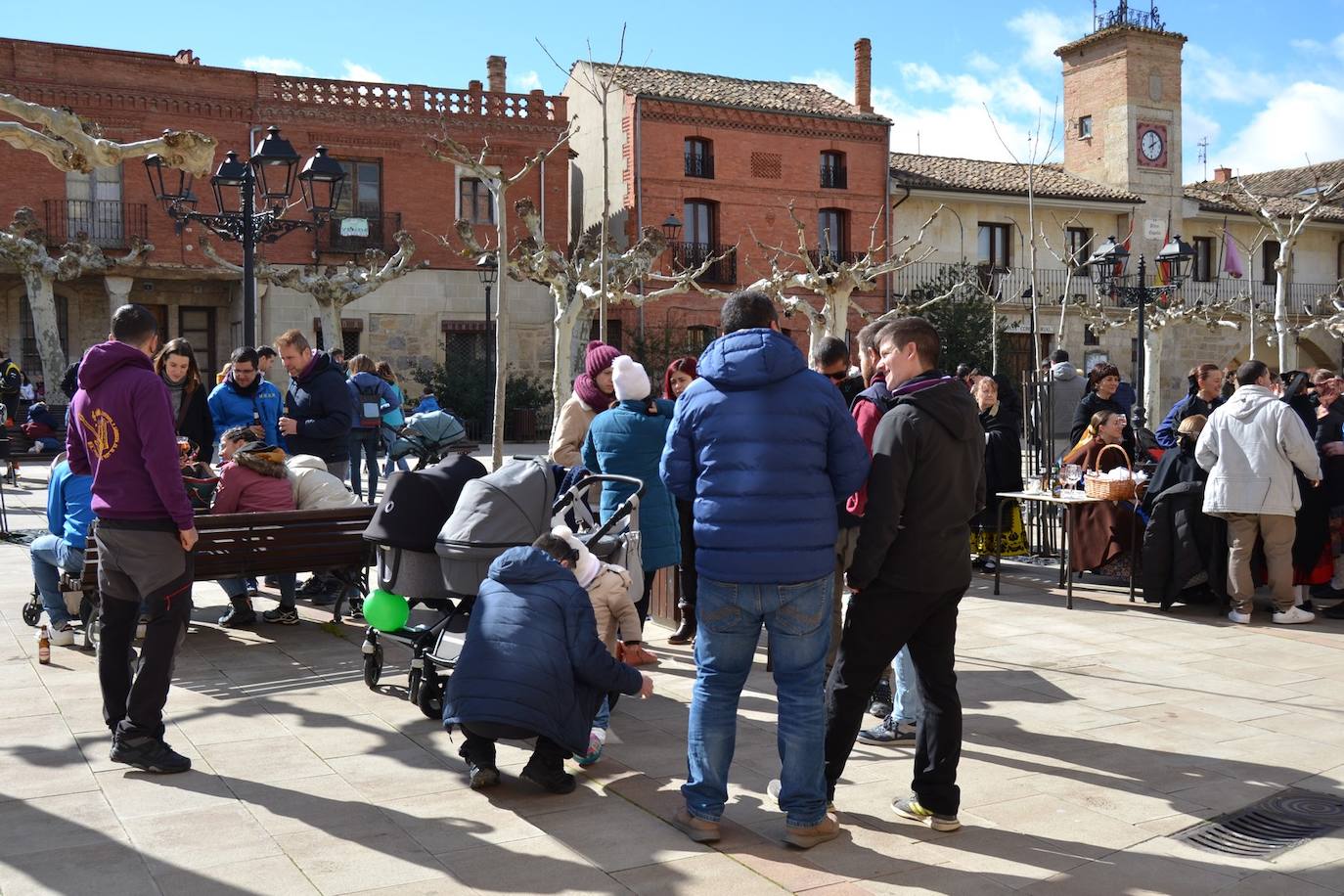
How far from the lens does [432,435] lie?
665cm

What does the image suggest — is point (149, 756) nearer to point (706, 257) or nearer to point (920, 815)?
point (920, 815)

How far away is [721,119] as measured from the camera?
116 feet

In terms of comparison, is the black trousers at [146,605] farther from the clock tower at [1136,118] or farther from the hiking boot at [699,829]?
the clock tower at [1136,118]

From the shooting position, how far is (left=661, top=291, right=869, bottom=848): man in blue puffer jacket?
4.18 meters

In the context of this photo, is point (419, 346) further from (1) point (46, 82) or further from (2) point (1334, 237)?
(2) point (1334, 237)

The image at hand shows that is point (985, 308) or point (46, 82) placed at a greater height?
point (46, 82)

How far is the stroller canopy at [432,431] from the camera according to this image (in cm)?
665

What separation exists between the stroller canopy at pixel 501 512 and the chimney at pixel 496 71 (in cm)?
3377

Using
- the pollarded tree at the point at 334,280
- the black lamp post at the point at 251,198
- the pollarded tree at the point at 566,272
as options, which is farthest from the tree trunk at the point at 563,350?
the black lamp post at the point at 251,198

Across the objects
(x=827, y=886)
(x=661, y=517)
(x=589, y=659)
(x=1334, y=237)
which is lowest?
(x=827, y=886)

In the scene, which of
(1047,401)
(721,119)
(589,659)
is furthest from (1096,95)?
(589,659)

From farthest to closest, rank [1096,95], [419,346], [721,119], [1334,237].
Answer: [1334,237], [1096,95], [721,119], [419,346]

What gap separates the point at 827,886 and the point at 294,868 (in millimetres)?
1720

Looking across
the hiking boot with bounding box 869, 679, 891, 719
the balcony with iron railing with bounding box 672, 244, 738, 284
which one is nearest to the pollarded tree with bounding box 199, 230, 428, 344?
the balcony with iron railing with bounding box 672, 244, 738, 284
